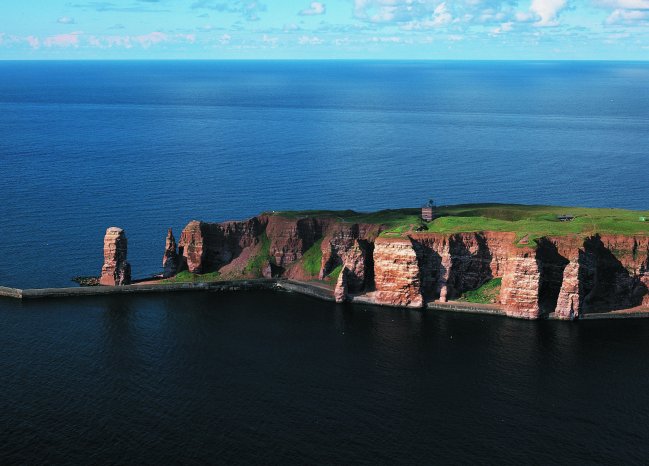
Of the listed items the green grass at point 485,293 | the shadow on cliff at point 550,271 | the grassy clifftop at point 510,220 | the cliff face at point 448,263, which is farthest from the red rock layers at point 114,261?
the shadow on cliff at point 550,271

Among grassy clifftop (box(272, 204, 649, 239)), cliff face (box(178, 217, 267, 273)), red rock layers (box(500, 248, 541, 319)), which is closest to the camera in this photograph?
red rock layers (box(500, 248, 541, 319))

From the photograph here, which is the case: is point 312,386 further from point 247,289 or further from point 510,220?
point 510,220

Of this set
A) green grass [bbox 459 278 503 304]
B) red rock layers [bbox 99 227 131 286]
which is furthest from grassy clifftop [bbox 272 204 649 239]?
red rock layers [bbox 99 227 131 286]

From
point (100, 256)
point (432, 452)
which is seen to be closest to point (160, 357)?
point (432, 452)

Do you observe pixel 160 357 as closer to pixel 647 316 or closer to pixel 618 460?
pixel 618 460

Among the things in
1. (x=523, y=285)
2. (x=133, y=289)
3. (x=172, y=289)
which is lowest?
(x=172, y=289)

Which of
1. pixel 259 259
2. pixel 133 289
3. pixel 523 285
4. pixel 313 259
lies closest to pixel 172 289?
pixel 133 289

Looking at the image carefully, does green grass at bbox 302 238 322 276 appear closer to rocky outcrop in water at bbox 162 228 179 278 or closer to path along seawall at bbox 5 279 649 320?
path along seawall at bbox 5 279 649 320
